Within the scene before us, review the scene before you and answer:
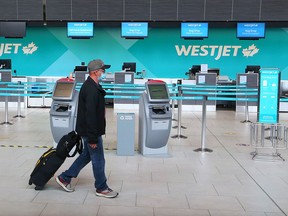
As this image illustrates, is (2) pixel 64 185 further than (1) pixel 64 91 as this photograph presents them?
No

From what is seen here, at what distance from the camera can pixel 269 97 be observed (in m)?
6.41

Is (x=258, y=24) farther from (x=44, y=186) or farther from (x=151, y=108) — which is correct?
(x=44, y=186)

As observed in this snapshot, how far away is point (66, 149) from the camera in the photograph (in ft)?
14.6

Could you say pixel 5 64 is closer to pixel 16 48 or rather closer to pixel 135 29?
pixel 16 48

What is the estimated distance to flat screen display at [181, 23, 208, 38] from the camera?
43.8 ft

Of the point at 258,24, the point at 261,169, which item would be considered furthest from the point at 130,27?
the point at 261,169

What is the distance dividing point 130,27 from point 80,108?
9.65m

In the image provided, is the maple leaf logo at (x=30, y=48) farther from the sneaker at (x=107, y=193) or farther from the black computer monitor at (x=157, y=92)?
the sneaker at (x=107, y=193)

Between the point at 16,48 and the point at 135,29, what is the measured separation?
5.08 metres

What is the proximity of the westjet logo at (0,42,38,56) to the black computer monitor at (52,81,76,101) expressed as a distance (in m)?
9.31

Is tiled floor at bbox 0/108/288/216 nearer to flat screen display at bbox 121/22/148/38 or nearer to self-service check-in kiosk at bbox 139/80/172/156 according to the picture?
self-service check-in kiosk at bbox 139/80/172/156

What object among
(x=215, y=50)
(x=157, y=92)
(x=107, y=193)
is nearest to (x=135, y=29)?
(x=215, y=50)

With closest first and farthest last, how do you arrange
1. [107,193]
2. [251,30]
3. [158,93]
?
1. [107,193]
2. [158,93]
3. [251,30]

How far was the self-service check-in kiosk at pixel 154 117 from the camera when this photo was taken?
619cm
